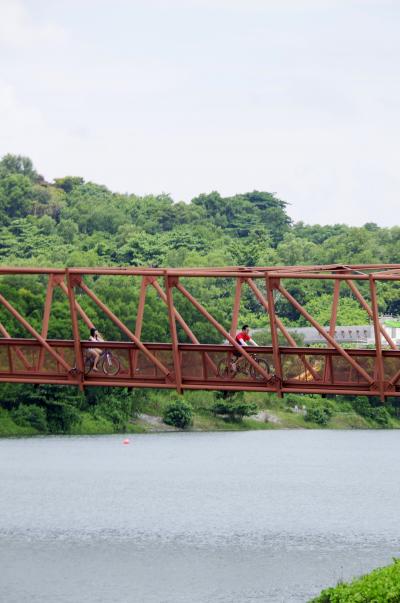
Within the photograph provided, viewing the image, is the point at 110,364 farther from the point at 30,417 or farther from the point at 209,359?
the point at 30,417

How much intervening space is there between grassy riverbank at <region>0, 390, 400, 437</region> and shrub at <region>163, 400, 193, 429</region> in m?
0.52

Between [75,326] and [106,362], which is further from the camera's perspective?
[106,362]

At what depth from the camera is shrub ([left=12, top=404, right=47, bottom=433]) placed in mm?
133000

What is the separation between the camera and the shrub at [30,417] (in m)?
133

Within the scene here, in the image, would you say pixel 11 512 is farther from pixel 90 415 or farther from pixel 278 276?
pixel 90 415

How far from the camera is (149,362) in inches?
2544

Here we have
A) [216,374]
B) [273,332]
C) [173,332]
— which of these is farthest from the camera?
[216,374]

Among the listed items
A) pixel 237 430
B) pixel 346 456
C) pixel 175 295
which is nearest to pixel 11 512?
pixel 346 456

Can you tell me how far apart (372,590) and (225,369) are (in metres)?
16.1

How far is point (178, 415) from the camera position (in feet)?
480

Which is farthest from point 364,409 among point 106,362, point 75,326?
point 75,326

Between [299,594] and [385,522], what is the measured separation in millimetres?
22330

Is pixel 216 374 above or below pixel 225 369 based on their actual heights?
below

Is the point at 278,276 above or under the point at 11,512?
above
